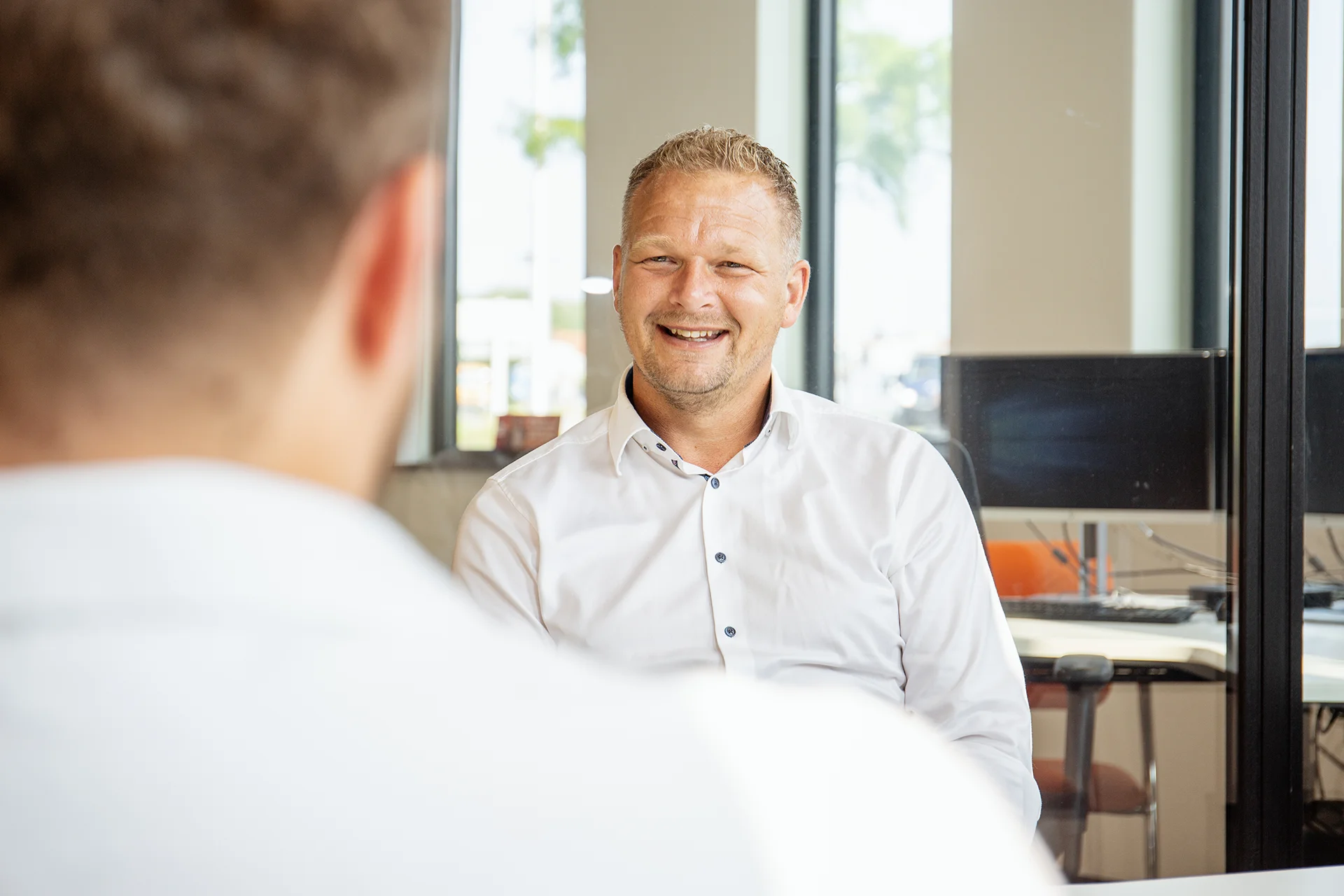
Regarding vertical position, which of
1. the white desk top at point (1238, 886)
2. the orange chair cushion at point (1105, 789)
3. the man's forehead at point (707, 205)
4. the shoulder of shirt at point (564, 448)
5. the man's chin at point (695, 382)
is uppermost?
the man's forehead at point (707, 205)

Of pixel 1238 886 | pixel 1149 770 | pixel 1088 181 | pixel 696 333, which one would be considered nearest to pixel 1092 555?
pixel 1149 770

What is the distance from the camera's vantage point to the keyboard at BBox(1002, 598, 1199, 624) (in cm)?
271

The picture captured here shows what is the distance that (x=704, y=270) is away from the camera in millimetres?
2068

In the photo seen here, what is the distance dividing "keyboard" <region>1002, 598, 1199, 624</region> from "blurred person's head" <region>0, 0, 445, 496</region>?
2462 millimetres

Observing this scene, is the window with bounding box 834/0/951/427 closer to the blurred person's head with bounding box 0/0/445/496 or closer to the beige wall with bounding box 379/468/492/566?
the beige wall with bounding box 379/468/492/566

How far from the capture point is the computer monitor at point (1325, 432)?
2.60 meters

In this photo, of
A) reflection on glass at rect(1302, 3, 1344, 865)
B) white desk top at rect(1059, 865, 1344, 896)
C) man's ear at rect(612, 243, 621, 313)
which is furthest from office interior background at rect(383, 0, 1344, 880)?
white desk top at rect(1059, 865, 1344, 896)

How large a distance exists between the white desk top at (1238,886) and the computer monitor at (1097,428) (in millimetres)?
1454

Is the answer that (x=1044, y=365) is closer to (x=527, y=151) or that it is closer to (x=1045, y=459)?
(x=1045, y=459)

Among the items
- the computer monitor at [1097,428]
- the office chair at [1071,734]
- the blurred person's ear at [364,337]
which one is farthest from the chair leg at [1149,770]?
the blurred person's ear at [364,337]

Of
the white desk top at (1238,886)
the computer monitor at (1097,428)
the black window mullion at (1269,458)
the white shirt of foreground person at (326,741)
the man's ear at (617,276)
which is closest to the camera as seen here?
the white shirt of foreground person at (326,741)

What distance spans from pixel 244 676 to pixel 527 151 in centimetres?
248

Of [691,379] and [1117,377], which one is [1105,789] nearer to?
[1117,377]

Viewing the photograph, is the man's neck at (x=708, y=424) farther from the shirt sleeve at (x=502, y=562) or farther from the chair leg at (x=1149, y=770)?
the chair leg at (x=1149, y=770)
